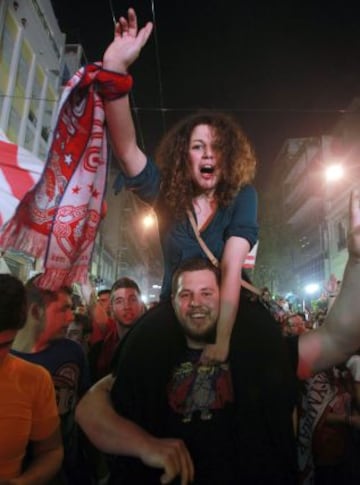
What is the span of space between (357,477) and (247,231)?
2.96 metres

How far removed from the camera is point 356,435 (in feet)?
12.1

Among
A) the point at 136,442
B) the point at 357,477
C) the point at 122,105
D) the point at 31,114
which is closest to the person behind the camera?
the point at 136,442

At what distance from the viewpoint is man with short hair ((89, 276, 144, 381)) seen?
4.68m

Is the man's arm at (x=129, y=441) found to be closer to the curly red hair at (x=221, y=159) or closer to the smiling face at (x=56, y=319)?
the curly red hair at (x=221, y=159)

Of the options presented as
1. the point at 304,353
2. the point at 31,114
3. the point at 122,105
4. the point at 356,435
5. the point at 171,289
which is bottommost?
the point at 356,435

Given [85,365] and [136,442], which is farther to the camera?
[85,365]

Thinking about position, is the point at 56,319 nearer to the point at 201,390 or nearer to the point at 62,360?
the point at 62,360

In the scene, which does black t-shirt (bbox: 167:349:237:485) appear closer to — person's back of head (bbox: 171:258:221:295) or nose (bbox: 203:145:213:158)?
person's back of head (bbox: 171:258:221:295)

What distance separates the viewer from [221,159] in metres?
2.12

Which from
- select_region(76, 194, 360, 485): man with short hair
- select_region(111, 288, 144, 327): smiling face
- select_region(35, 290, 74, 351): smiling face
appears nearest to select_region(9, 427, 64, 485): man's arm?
select_region(76, 194, 360, 485): man with short hair

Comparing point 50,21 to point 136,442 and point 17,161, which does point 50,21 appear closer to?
point 17,161

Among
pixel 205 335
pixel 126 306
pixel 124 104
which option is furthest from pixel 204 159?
pixel 126 306

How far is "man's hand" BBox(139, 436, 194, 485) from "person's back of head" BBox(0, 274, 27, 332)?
108cm

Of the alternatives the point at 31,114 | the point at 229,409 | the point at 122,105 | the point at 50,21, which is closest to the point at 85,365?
the point at 229,409
